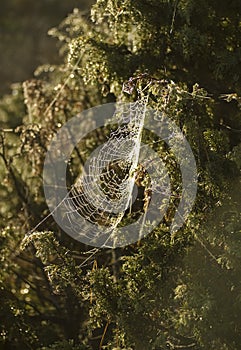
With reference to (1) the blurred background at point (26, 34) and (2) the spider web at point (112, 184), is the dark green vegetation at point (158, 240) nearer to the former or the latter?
(2) the spider web at point (112, 184)

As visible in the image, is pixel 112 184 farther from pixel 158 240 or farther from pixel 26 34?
pixel 26 34

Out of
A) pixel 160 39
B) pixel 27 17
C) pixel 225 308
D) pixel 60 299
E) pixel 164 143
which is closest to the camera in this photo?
pixel 225 308

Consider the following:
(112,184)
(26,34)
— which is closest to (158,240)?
(112,184)

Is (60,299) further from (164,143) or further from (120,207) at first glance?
(164,143)

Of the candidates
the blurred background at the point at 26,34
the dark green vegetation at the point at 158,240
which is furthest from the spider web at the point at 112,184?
the blurred background at the point at 26,34

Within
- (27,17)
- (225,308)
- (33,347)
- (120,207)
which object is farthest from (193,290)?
(27,17)

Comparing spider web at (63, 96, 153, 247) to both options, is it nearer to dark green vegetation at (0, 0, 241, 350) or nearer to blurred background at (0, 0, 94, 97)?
dark green vegetation at (0, 0, 241, 350)
